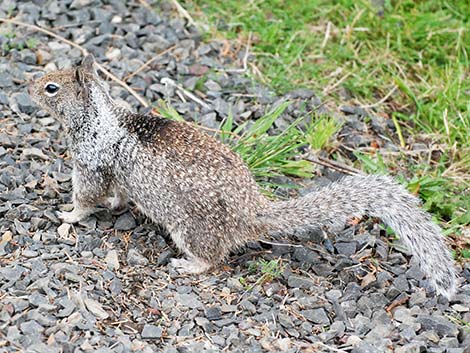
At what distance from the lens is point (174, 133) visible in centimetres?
514

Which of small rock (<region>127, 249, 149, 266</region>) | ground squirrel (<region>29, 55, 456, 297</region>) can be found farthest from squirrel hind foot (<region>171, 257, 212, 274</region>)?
small rock (<region>127, 249, 149, 266</region>)

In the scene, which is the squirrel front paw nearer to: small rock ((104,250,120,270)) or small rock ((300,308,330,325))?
small rock ((104,250,120,270))

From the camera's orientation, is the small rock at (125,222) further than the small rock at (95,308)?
Yes

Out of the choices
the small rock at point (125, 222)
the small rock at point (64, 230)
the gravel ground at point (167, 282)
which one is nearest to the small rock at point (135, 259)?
the gravel ground at point (167, 282)

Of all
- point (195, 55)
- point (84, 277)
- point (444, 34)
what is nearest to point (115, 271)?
point (84, 277)

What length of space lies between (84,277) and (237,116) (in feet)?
7.20

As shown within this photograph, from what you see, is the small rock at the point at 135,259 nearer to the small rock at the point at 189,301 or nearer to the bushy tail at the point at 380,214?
the small rock at the point at 189,301

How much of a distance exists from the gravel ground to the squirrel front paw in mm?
43

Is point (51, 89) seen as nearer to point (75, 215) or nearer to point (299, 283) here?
point (75, 215)

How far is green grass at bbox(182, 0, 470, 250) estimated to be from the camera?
6.43m

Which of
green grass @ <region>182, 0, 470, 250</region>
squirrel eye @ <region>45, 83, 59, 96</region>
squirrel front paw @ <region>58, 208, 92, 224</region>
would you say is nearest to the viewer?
squirrel front paw @ <region>58, 208, 92, 224</region>

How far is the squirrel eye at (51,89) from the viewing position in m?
5.43

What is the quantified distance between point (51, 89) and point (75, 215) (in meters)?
0.83

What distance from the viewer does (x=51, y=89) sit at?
5445 mm
